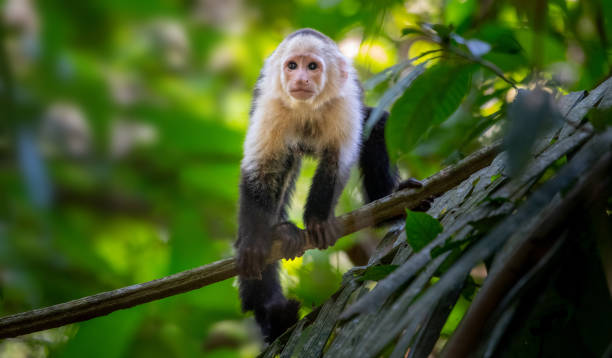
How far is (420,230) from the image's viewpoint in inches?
47.0

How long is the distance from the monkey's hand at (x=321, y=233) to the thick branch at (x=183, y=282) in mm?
115

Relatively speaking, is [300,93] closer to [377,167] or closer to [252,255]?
[377,167]

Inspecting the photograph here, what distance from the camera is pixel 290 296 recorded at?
2418 millimetres

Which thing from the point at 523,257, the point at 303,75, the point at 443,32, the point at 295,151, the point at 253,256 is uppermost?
the point at 303,75

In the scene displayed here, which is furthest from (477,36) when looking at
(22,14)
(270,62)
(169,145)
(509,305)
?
(22,14)

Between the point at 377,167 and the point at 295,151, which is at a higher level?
the point at 295,151

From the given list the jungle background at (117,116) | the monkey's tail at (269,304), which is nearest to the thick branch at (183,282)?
the jungle background at (117,116)

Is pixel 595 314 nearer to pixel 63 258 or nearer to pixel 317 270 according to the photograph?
pixel 63 258

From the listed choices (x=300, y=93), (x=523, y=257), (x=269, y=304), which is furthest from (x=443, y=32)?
(x=269, y=304)

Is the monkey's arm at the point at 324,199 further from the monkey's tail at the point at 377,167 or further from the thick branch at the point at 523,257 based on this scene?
the thick branch at the point at 523,257

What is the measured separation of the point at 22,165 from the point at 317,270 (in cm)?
197

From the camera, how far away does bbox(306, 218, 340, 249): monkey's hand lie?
2.10 m

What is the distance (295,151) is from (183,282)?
112 cm

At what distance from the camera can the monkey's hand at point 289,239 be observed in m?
2.10
